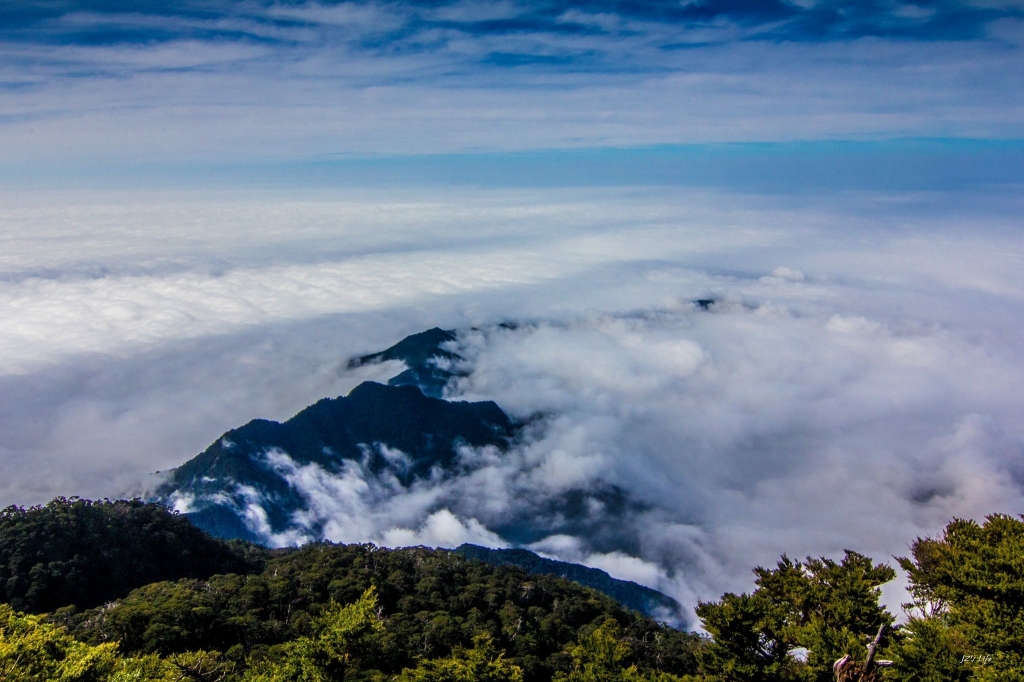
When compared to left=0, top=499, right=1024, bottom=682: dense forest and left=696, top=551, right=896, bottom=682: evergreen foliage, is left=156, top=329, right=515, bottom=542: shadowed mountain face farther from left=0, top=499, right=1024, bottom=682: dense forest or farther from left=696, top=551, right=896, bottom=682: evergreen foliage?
left=696, top=551, right=896, bottom=682: evergreen foliage

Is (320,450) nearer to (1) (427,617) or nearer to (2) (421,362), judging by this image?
(2) (421,362)

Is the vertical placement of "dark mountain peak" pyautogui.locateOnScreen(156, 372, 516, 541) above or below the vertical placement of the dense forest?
below

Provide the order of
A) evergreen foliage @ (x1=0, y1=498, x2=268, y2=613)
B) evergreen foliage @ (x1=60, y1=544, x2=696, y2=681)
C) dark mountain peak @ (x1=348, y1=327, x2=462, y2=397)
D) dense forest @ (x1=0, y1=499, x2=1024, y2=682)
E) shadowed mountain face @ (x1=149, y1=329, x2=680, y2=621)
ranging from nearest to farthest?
dense forest @ (x1=0, y1=499, x2=1024, y2=682) < evergreen foliage @ (x1=60, y1=544, x2=696, y2=681) < evergreen foliage @ (x1=0, y1=498, x2=268, y2=613) < shadowed mountain face @ (x1=149, y1=329, x2=680, y2=621) < dark mountain peak @ (x1=348, y1=327, x2=462, y2=397)

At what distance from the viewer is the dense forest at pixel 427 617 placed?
24984 millimetres

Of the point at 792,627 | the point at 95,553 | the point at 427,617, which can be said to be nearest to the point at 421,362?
the point at 95,553

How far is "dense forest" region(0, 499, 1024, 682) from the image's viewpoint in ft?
82.0

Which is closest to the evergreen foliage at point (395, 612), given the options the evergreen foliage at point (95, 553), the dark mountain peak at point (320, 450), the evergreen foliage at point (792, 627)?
the evergreen foliage at point (95, 553)

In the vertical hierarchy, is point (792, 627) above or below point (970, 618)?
below

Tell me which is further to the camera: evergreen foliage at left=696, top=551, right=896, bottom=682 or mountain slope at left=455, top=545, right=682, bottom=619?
mountain slope at left=455, top=545, right=682, bottom=619

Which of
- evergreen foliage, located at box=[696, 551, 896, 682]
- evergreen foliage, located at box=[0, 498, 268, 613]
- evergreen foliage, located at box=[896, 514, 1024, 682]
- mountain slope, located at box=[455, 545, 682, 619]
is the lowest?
mountain slope, located at box=[455, 545, 682, 619]

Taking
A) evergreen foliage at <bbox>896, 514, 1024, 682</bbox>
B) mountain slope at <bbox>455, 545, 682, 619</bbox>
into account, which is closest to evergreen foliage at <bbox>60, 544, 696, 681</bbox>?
evergreen foliage at <bbox>896, 514, 1024, 682</bbox>

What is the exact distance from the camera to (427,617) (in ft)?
157

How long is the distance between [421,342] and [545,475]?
64.5 meters

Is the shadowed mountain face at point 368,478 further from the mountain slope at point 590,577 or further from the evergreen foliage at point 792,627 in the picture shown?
the evergreen foliage at point 792,627
